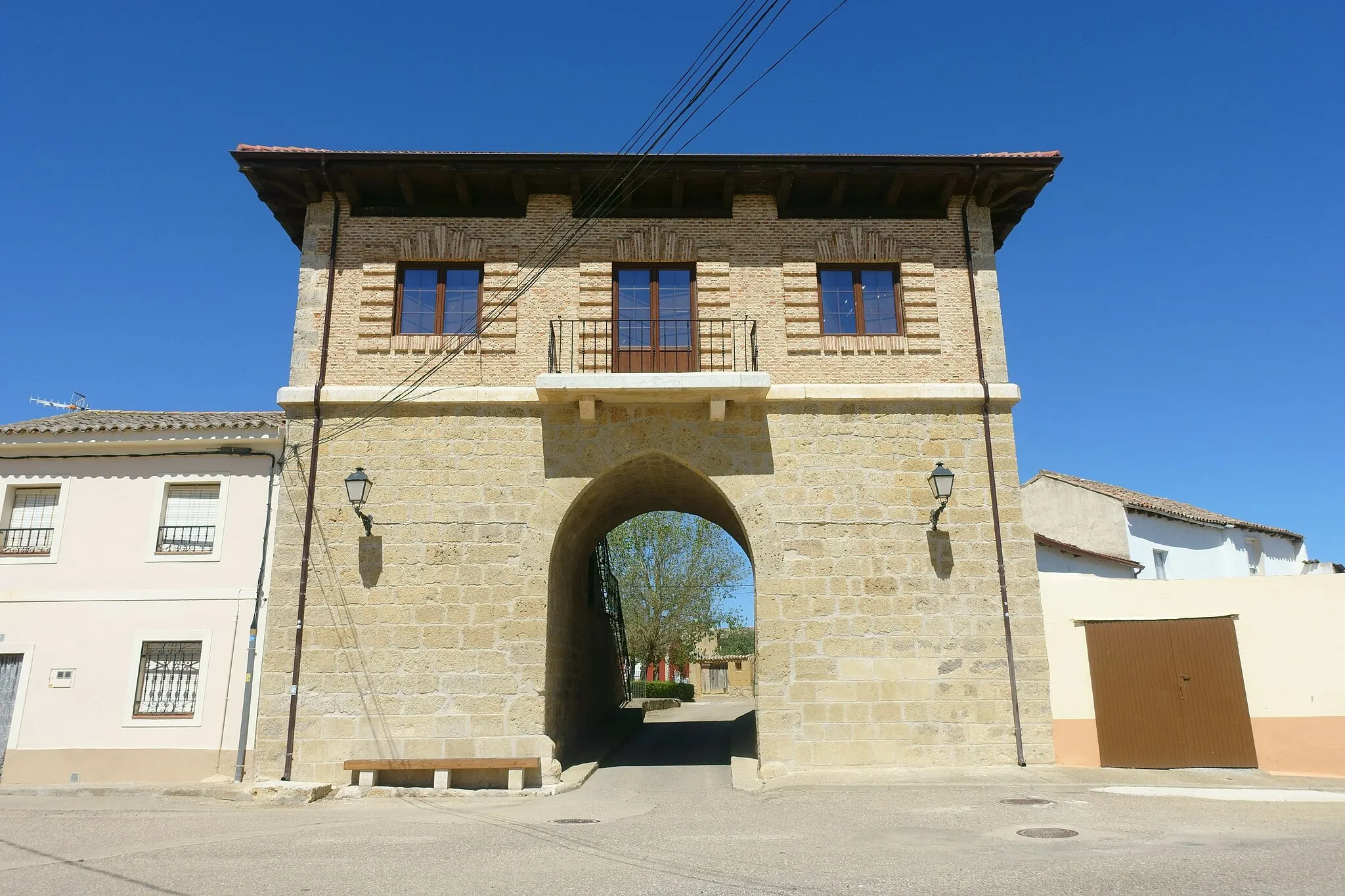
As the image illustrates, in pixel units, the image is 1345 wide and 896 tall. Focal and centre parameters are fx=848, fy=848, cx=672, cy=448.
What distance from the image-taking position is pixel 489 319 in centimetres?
1123

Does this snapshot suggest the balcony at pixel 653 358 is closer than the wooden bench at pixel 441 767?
No

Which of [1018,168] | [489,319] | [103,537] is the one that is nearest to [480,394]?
[489,319]

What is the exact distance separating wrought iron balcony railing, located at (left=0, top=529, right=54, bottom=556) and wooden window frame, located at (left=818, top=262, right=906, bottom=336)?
35.0 ft

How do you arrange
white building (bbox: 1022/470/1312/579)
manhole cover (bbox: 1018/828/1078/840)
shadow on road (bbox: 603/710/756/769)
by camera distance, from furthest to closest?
white building (bbox: 1022/470/1312/579), shadow on road (bbox: 603/710/756/769), manhole cover (bbox: 1018/828/1078/840)

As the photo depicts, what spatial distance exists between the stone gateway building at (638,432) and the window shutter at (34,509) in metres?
3.53

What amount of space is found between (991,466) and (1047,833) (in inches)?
202

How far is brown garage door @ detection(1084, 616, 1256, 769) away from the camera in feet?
33.1

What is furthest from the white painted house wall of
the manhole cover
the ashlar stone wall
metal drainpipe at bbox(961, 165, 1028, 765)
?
the manhole cover

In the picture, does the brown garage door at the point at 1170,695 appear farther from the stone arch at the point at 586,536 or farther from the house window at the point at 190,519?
the house window at the point at 190,519

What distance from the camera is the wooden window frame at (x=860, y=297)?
11.4 m

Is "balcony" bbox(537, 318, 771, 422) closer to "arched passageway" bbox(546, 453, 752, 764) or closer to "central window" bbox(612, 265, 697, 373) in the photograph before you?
"central window" bbox(612, 265, 697, 373)

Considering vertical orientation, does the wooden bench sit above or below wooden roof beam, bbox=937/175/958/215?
below

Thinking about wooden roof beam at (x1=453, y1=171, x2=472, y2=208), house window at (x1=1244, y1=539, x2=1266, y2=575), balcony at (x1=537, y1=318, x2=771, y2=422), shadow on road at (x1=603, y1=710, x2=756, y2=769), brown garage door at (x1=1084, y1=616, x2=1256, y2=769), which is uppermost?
wooden roof beam at (x1=453, y1=171, x2=472, y2=208)

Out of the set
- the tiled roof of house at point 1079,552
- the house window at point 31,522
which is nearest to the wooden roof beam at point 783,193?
the tiled roof of house at point 1079,552
